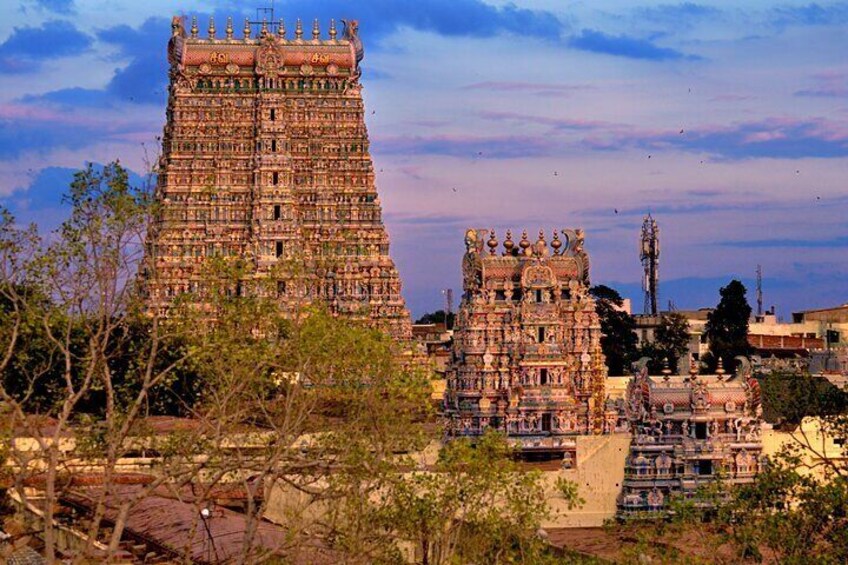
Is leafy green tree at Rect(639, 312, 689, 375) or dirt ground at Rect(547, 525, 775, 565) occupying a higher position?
leafy green tree at Rect(639, 312, 689, 375)

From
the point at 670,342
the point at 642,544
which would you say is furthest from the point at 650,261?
the point at 642,544

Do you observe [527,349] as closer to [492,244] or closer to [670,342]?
[492,244]

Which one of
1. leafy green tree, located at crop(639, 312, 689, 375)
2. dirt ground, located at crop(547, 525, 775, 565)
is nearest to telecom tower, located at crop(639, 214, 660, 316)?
leafy green tree, located at crop(639, 312, 689, 375)

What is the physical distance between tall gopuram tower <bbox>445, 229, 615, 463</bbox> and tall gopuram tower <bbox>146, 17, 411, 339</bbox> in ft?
51.2

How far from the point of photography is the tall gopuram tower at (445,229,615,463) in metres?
55.9

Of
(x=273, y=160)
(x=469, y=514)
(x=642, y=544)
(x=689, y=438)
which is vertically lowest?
(x=642, y=544)

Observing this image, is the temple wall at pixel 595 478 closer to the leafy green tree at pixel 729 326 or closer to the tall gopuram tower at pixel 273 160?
the tall gopuram tower at pixel 273 160

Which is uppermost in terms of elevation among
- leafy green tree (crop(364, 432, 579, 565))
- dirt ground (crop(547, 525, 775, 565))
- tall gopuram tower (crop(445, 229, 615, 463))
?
tall gopuram tower (crop(445, 229, 615, 463))

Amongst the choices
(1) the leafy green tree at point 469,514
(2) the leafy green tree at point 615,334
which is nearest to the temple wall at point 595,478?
(1) the leafy green tree at point 469,514

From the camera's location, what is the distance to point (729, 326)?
91.4m

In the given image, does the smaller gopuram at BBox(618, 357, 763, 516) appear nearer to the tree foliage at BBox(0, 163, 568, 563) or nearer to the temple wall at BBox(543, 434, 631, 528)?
the temple wall at BBox(543, 434, 631, 528)

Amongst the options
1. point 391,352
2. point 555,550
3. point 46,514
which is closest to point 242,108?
point 555,550

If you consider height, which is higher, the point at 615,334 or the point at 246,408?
the point at 615,334

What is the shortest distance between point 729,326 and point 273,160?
28.9m
